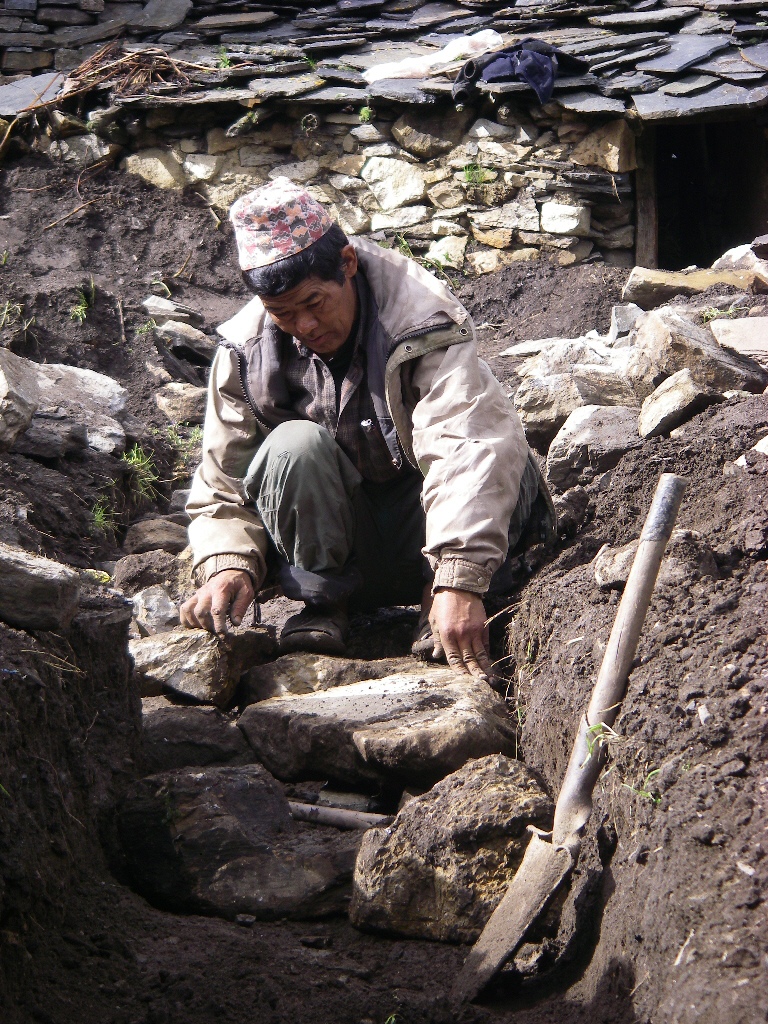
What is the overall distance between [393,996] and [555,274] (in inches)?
262

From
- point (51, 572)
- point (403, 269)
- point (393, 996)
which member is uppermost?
point (403, 269)

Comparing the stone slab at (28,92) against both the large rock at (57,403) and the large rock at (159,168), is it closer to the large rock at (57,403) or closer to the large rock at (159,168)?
the large rock at (159,168)

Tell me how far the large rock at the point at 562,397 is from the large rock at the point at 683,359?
9 cm

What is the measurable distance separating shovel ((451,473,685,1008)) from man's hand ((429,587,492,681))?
59 cm

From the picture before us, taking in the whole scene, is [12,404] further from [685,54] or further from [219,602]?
[685,54]

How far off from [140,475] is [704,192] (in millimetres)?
7859

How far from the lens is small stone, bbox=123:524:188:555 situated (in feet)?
15.0

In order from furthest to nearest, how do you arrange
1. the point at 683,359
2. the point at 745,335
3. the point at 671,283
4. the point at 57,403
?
the point at 671,283 → the point at 57,403 → the point at 745,335 → the point at 683,359

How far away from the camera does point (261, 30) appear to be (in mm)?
9070

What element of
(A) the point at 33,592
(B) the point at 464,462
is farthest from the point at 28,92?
(A) the point at 33,592

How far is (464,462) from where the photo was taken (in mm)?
2783

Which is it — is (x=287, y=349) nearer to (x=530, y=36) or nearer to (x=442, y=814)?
(x=442, y=814)

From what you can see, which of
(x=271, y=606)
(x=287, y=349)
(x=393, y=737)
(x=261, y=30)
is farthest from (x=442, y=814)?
(x=261, y=30)

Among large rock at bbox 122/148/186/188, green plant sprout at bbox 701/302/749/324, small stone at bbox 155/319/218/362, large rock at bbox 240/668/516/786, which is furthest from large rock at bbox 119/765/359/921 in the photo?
large rock at bbox 122/148/186/188
